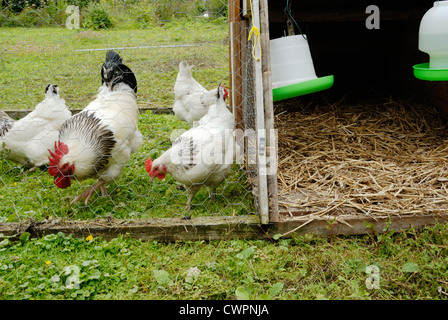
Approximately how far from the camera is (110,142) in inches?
93.0

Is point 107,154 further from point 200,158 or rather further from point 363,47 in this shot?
point 363,47

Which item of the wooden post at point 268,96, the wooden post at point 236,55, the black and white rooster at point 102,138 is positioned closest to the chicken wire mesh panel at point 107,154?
the black and white rooster at point 102,138

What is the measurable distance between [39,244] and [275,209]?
45.8 inches

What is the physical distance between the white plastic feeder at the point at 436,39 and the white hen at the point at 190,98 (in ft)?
5.43

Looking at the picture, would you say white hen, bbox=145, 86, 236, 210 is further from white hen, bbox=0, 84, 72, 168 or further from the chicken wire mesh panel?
white hen, bbox=0, 84, 72, 168

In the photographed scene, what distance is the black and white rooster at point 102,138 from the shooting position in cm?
225

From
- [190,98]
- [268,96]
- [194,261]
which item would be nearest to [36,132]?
[190,98]

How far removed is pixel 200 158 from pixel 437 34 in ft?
4.60

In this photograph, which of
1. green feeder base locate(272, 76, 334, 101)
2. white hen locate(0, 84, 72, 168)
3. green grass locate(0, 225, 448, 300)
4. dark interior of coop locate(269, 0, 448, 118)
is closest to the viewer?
green grass locate(0, 225, 448, 300)

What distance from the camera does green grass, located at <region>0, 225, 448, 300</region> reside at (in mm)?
1618

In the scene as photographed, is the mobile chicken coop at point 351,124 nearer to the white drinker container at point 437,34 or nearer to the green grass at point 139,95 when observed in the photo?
the green grass at point 139,95

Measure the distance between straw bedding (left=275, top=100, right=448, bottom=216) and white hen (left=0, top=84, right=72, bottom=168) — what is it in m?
1.71

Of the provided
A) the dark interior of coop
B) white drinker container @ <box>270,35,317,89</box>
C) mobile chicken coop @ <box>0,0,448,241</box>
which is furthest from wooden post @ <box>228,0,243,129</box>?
the dark interior of coop
